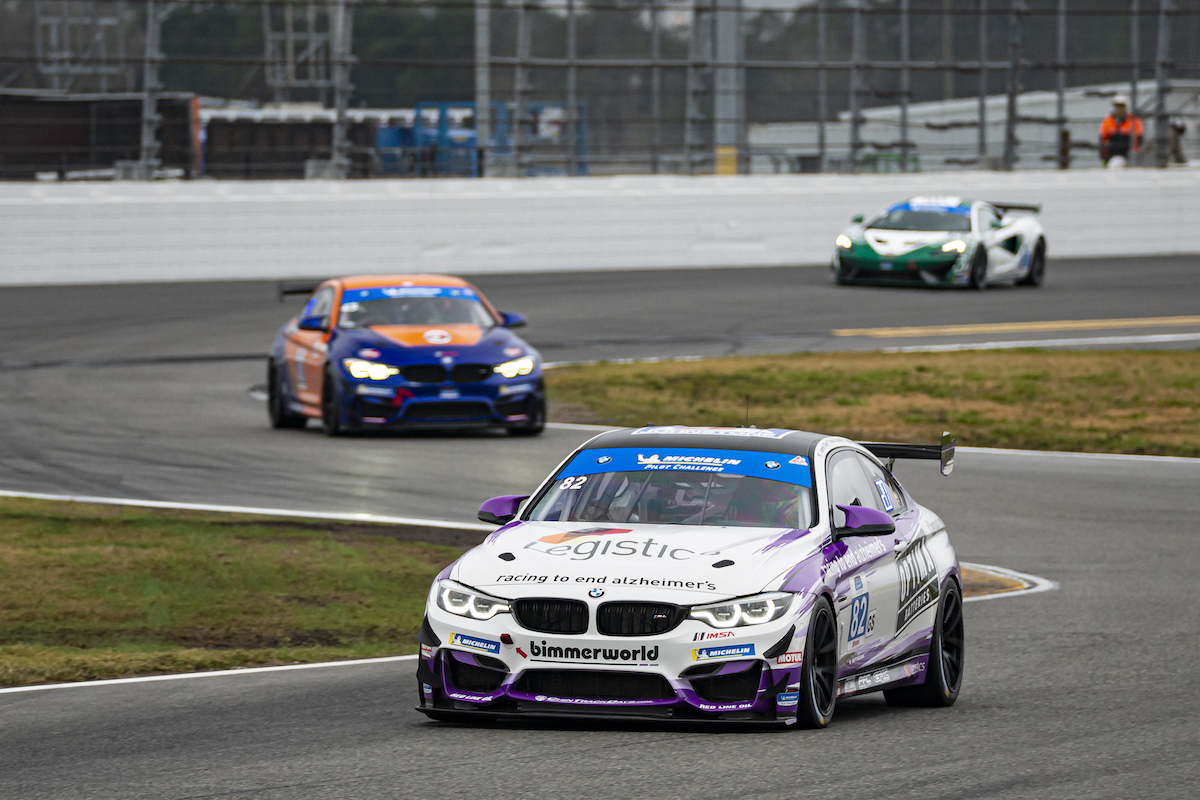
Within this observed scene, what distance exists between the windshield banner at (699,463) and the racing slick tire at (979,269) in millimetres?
25018

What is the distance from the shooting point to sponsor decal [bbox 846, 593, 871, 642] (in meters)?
7.83

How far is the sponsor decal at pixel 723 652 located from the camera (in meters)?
7.11

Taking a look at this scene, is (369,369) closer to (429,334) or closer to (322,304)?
(429,334)

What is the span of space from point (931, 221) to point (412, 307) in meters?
15.6

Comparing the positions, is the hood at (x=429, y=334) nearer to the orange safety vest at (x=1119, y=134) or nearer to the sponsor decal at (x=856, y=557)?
the sponsor decal at (x=856, y=557)

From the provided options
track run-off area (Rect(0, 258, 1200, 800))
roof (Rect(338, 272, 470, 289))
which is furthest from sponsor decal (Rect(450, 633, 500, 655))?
roof (Rect(338, 272, 470, 289))

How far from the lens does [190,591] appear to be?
1160 centimetres

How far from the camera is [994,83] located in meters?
39.7

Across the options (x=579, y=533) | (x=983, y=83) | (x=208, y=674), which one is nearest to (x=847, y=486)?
(x=579, y=533)

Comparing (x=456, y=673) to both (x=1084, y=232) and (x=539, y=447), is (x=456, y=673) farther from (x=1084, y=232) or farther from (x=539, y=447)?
(x=1084, y=232)

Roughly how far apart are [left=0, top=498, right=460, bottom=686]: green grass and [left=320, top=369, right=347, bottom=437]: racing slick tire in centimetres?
402

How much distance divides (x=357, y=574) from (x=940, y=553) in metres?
4.49

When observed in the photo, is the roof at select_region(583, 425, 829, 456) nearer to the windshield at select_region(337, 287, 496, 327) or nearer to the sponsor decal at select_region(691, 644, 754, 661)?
the sponsor decal at select_region(691, 644, 754, 661)

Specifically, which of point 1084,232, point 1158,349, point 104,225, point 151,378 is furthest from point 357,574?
point 1084,232
